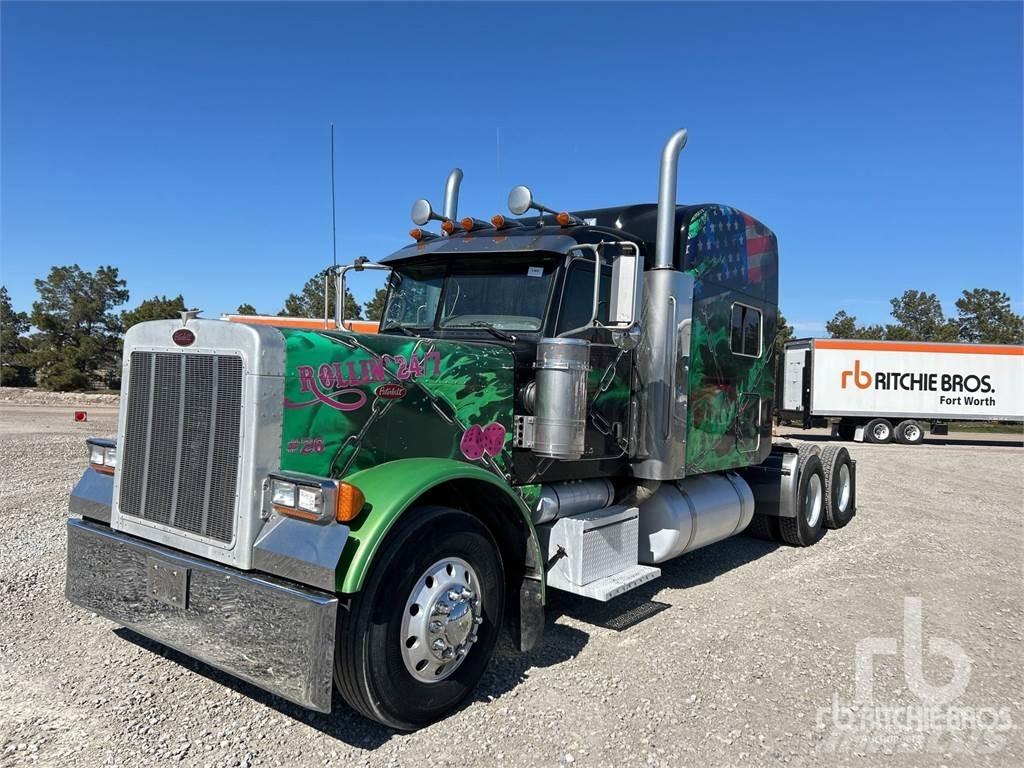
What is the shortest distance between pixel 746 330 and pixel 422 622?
4.44 m

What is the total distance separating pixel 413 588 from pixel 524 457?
1.36 meters

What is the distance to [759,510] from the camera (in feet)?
25.6

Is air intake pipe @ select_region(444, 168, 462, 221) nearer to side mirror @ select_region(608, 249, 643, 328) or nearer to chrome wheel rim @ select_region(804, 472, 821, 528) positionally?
side mirror @ select_region(608, 249, 643, 328)

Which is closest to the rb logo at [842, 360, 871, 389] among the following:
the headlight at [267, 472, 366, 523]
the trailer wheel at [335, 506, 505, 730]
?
the trailer wheel at [335, 506, 505, 730]

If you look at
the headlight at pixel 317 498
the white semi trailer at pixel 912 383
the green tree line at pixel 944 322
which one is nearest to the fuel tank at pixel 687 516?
the headlight at pixel 317 498

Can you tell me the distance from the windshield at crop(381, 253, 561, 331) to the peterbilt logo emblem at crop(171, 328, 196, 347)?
1819mm

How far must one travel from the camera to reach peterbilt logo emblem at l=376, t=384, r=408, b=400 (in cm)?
364

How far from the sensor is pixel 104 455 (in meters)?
4.14

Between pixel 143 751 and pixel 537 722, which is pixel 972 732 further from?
pixel 143 751

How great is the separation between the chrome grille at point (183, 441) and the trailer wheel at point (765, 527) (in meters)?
6.06

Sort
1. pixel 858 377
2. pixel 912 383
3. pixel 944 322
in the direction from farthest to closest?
pixel 944 322 → pixel 912 383 → pixel 858 377

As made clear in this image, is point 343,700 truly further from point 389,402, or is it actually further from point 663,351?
point 663,351


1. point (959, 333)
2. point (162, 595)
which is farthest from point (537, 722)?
point (959, 333)

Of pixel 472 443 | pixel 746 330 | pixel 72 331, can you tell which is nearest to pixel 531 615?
pixel 472 443
